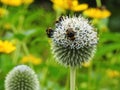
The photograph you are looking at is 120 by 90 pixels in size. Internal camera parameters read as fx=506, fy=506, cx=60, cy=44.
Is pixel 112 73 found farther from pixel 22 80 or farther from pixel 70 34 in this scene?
pixel 70 34

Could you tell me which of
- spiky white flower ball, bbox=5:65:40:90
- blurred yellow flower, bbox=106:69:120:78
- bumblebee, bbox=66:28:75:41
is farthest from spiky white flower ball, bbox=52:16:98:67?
blurred yellow flower, bbox=106:69:120:78

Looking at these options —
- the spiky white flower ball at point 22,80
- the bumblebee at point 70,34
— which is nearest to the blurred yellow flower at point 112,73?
the spiky white flower ball at point 22,80

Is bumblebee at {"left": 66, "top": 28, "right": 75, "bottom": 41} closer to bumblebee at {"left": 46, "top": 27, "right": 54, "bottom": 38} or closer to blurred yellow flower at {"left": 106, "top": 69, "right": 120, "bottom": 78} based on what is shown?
bumblebee at {"left": 46, "top": 27, "right": 54, "bottom": 38}

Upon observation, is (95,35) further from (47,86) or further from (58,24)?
(47,86)

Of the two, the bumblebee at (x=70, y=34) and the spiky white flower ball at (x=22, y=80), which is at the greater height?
the bumblebee at (x=70, y=34)

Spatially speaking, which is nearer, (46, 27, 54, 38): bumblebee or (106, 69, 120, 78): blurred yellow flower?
(46, 27, 54, 38): bumblebee

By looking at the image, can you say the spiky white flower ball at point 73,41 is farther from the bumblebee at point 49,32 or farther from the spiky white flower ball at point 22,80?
the spiky white flower ball at point 22,80
